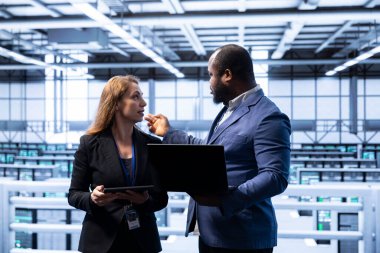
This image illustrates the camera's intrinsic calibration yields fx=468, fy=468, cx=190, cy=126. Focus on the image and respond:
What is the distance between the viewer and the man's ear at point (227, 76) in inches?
71.3

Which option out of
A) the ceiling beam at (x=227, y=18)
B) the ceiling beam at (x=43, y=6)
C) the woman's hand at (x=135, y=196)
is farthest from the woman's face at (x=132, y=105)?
the ceiling beam at (x=43, y=6)

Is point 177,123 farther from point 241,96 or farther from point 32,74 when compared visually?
point 241,96

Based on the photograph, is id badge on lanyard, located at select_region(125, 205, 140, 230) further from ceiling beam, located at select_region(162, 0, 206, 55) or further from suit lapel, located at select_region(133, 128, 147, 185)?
ceiling beam, located at select_region(162, 0, 206, 55)

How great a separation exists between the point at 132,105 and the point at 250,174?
2.28 feet

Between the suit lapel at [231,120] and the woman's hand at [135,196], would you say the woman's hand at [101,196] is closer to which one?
the woman's hand at [135,196]

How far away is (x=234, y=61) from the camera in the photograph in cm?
180

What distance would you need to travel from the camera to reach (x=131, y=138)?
7.35 feet

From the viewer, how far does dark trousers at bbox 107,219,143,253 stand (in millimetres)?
2105

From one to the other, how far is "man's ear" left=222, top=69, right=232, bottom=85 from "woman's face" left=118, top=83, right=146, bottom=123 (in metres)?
0.52

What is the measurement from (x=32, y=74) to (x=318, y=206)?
2091cm

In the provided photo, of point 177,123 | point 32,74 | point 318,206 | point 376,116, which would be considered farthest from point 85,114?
point 318,206

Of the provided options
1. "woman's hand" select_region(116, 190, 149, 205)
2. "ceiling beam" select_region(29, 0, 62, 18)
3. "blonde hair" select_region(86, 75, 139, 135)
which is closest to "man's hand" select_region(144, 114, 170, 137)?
"blonde hair" select_region(86, 75, 139, 135)

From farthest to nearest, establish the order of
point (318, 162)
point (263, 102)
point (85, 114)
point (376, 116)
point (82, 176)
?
point (85, 114), point (376, 116), point (318, 162), point (82, 176), point (263, 102)

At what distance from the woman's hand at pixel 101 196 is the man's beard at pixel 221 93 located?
1.93ft
